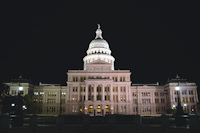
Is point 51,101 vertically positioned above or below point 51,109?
above

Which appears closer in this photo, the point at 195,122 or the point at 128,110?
the point at 195,122

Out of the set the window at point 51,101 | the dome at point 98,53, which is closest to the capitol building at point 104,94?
the window at point 51,101

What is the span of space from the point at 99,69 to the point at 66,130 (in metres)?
59.3

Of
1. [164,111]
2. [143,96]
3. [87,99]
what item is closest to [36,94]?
[87,99]

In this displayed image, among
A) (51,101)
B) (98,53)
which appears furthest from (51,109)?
(98,53)

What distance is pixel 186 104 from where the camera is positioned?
267 feet

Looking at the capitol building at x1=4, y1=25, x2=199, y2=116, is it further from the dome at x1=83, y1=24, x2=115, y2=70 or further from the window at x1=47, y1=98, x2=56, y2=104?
the dome at x1=83, y1=24, x2=115, y2=70

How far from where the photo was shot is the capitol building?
76250mm

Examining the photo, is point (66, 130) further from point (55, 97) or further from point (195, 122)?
point (55, 97)

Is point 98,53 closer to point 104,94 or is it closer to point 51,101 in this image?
point 104,94

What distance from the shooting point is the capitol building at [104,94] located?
76.2 m

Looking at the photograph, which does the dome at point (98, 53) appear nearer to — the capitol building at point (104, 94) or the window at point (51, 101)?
the capitol building at point (104, 94)

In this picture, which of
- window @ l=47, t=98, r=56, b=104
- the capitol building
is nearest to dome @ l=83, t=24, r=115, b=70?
the capitol building

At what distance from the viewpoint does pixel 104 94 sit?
2997 inches
